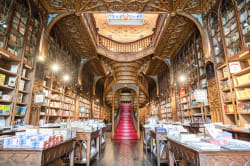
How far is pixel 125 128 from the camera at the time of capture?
31.8ft

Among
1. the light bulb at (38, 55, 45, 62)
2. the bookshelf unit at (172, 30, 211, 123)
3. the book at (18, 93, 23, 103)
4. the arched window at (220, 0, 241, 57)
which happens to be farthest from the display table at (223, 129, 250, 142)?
the light bulb at (38, 55, 45, 62)

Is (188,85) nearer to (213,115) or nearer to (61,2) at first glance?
(213,115)

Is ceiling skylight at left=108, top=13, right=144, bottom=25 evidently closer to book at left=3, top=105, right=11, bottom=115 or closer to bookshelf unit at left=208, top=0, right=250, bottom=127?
bookshelf unit at left=208, top=0, right=250, bottom=127

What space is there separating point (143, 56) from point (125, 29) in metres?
4.63

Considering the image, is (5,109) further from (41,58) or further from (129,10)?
(129,10)

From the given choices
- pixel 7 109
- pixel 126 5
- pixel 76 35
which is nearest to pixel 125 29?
pixel 76 35

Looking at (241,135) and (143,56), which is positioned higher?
(143,56)

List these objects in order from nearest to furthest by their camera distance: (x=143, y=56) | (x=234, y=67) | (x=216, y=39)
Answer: (x=234, y=67)
(x=216, y=39)
(x=143, y=56)

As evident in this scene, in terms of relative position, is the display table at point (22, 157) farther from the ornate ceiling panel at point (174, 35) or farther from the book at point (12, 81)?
the ornate ceiling panel at point (174, 35)

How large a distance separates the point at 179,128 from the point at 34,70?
14.3 feet

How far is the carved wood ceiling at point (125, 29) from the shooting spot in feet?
39.1

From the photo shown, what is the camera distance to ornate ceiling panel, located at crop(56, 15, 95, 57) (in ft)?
18.7

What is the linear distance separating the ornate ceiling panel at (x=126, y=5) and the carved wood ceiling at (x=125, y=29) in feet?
22.9

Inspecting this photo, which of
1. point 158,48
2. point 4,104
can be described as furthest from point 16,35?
point 158,48
